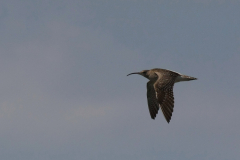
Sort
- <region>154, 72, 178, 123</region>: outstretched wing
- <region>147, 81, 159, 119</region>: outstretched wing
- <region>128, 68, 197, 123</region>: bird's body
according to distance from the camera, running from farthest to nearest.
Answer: <region>147, 81, 159, 119</region>: outstretched wing → <region>128, 68, 197, 123</region>: bird's body → <region>154, 72, 178, 123</region>: outstretched wing

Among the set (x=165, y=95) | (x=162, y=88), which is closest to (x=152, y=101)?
(x=162, y=88)

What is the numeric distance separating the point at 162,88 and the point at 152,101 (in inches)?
199

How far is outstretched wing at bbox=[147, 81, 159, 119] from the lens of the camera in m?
38.6

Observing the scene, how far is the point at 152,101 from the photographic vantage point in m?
39.5

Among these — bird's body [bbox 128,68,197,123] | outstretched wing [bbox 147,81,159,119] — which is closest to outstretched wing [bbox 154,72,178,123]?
bird's body [bbox 128,68,197,123]

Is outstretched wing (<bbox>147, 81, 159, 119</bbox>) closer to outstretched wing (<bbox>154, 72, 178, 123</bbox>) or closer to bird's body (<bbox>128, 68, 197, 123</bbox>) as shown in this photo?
bird's body (<bbox>128, 68, 197, 123</bbox>)

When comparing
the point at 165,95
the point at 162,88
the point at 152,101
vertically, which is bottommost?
the point at 165,95

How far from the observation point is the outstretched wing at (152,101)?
127 ft

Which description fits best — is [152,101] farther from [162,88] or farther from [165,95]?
[165,95]

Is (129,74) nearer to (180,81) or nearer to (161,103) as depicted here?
(180,81)

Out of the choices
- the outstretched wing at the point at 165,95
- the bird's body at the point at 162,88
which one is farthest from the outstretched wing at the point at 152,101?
the outstretched wing at the point at 165,95

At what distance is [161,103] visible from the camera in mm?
33906

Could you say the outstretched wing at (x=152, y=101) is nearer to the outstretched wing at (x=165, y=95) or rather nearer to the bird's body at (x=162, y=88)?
the bird's body at (x=162, y=88)

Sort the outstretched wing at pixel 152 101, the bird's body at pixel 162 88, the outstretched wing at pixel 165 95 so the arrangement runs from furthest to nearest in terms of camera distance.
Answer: the outstretched wing at pixel 152 101
the bird's body at pixel 162 88
the outstretched wing at pixel 165 95
